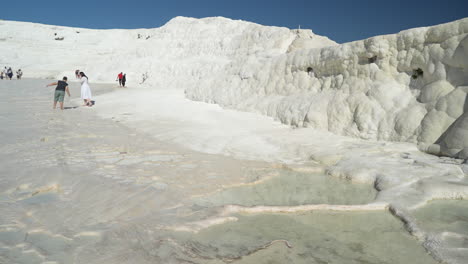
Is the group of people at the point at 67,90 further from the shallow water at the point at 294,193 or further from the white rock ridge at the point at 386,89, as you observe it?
the shallow water at the point at 294,193

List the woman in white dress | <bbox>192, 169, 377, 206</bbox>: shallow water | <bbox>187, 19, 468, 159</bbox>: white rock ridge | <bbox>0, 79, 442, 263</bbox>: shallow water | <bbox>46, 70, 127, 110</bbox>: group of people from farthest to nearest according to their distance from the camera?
the woman in white dress
<bbox>46, 70, 127, 110</bbox>: group of people
<bbox>187, 19, 468, 159</bbox>: white rock ridge
<bbox>192, 169, 377, 206</bbox>: shallow water
<bbox>0, 79, 442, 263</bbox>: shallow water

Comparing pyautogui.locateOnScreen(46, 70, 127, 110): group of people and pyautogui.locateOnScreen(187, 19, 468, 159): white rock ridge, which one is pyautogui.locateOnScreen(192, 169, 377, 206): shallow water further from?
pyautogui.locateOnScreen(46, 70, 127, 110): group of people

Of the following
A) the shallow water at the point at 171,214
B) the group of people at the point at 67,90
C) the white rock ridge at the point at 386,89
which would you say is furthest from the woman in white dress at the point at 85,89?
Answer: the shallow water at the point at 171,214

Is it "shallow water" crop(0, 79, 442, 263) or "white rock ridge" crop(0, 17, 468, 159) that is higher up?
"white rock ridge" crop(0, 17, 468, 159)

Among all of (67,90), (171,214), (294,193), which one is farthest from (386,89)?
(67,90)

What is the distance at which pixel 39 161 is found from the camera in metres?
3.54

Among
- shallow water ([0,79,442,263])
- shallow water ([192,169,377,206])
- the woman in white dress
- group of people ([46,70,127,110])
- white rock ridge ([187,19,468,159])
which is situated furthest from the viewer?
the woman in white dress

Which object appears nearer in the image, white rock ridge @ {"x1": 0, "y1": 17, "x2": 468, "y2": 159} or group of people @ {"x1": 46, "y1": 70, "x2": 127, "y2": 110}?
white rock ridge @ {"x1": 0, "y1": 17, "x2": 468, "y2": 159}

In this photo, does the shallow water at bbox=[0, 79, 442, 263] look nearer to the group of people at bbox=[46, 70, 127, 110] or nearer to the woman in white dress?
the group of people at bbox=[46, 70, 127, 110]

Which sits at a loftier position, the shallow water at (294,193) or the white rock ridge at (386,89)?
the white rock ridge at (386,89)

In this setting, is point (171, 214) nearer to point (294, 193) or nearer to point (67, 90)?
point (294, 193)

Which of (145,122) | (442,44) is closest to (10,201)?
(145,122)

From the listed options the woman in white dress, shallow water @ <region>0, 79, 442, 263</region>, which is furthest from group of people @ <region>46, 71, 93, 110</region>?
shallow water @ <region>0, 79, 442, 263</region>

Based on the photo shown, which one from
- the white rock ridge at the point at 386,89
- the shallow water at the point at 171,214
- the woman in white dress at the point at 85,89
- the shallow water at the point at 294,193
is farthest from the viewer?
the woman in white dress at the point at 85,89
